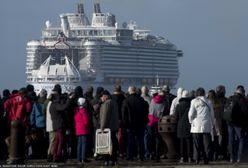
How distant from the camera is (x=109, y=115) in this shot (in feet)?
62.5

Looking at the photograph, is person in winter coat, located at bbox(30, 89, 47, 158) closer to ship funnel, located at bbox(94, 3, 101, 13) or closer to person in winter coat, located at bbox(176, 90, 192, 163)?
person in winter coat, located at bbox(176, 90, 192, 163)

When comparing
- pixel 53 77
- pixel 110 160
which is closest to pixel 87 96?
pixel 110 160

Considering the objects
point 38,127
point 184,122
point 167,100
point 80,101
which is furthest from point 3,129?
point 184,122

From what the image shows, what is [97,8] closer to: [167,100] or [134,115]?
[167,100]

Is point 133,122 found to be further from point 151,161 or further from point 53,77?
point 53,77

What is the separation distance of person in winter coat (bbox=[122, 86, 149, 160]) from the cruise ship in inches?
2839

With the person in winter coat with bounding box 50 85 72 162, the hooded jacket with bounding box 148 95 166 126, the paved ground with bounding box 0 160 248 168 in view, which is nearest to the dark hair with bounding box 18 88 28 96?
the person in winter coat with bounding box 50 85 72 162

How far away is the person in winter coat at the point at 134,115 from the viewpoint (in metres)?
20.4

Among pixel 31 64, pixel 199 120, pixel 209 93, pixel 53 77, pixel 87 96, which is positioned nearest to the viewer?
pixel 199 120

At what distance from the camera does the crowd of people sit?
762 inches

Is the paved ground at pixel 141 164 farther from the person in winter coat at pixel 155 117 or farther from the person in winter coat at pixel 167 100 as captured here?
the person in winter coat at pixel 167 100

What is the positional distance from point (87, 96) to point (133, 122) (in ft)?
7.44

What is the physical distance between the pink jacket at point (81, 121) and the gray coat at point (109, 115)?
0.61 m

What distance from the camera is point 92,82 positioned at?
323 ft
